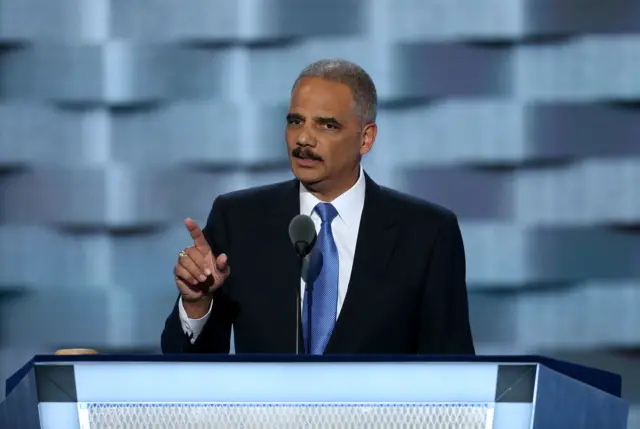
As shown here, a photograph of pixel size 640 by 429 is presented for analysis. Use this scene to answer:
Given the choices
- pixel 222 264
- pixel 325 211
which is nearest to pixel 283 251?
pixel 325 211

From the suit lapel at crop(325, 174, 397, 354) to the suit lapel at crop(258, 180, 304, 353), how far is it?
10 cm

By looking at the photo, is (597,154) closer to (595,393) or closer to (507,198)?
(507,198)

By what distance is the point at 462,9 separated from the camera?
10.3 ft

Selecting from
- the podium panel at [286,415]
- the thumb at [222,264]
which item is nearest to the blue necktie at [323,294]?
the thumb at [222,264]

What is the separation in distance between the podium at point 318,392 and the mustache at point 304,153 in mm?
954

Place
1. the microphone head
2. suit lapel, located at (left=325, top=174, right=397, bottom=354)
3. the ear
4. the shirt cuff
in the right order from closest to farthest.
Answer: the microphone head
the shirt cuff
suit lapel, located at (left=325, top=174, right=397, bottom=354)
the ear

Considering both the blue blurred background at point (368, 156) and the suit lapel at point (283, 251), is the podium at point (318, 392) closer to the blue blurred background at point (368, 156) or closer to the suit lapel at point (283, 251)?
the suit lapel at point (283, 251)

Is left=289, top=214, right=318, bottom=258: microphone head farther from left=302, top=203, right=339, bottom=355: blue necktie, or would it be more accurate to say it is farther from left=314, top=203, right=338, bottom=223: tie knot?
left=314, top=203, right=338, bottom=223: tie knot

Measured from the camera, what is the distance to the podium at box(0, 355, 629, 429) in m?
1.34

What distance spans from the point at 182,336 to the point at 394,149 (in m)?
1.23

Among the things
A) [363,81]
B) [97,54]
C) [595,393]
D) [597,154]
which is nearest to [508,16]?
[597,154]

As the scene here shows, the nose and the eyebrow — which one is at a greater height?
the eyebrow

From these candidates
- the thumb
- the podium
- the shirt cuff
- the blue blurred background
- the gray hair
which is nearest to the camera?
the podium

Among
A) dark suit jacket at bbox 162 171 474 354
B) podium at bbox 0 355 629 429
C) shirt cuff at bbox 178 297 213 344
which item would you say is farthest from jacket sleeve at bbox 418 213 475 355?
podium at bbox 0 355 629 429
